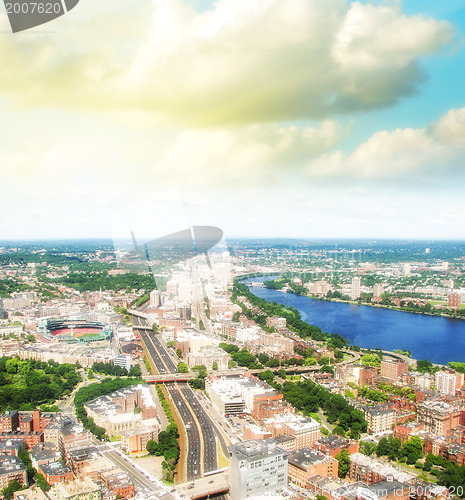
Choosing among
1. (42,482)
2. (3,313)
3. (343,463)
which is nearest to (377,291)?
(3,313)

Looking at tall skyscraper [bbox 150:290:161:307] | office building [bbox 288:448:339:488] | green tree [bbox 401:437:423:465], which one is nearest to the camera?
office building [bbox 288:448:339:488]

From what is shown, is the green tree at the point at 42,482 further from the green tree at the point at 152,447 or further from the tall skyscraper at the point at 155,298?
the tall skyscraper at the point at 155,298

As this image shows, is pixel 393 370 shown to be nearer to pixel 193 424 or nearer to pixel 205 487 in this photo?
pixel 193 424

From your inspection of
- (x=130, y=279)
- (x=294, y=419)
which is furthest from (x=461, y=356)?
(x=130, y=279)

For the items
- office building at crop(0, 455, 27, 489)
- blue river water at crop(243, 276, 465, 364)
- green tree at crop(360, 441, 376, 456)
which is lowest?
blue river water at crop(243, 276, 465, 364)

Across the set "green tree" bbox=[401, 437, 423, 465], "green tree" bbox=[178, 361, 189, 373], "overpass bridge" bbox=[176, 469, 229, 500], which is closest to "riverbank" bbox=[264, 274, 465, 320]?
"green tree" bbox=[178, 361, 189, 373]

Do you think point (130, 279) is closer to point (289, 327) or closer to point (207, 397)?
point (289, 327)

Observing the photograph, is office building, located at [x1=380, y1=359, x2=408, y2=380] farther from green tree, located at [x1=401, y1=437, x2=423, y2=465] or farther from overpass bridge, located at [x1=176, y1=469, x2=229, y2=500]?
overpass bridge, located at [x1=176, y1=469, x2=229, y2=500]
